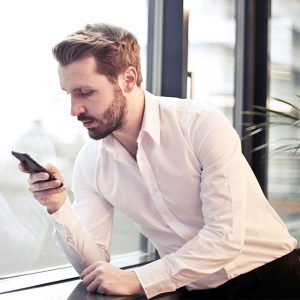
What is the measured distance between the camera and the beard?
162 centimetres

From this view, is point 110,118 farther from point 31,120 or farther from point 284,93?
point 284,93

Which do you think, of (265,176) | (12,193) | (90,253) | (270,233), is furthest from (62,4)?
(265,176)

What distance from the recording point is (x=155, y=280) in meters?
1.57

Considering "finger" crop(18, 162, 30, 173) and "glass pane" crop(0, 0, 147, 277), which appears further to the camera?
"glass pane" crop(0, 0, 147, 277)

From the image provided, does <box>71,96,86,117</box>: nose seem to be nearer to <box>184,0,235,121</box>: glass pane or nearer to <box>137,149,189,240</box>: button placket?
<box>137,149,189,240</box>: button placket

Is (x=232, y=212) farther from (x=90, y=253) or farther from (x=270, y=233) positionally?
(x=90, y=253)

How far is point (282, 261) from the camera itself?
180 cm

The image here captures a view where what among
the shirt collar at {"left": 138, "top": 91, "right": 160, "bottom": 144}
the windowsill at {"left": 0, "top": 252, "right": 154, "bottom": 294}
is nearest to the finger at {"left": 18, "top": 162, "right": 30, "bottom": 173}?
the shirt collar at {"left": 138, "top": 91, "right": 160, "bottom": 144}

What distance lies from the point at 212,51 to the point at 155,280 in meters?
2.22

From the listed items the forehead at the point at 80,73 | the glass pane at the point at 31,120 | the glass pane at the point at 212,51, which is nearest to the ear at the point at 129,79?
the forehead at the point at 80,73

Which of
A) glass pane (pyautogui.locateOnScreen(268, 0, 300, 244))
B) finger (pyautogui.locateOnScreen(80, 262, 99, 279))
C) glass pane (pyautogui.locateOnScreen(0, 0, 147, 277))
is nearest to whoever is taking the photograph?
finger (pyautogui.locateOnScreen(80, 262, 99, 279))

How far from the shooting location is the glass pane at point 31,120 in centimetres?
219

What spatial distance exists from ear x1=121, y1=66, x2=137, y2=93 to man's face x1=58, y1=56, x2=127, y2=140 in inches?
1.3

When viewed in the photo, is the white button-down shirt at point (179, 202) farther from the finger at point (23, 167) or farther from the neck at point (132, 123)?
the finger at point (23, 167)
